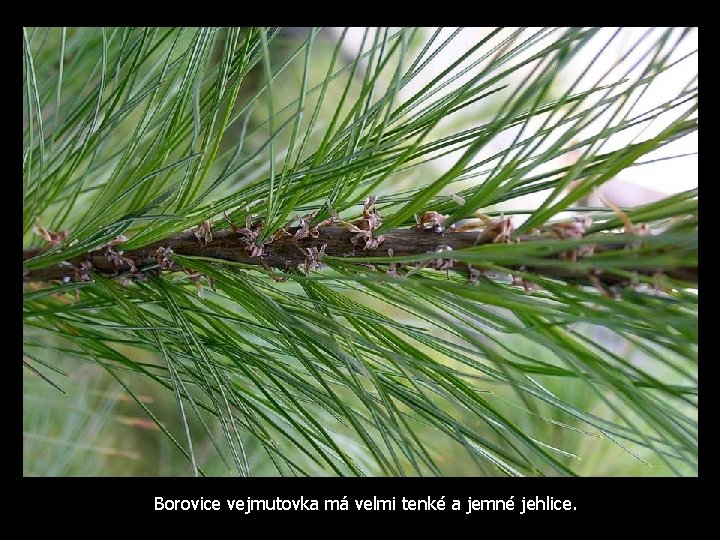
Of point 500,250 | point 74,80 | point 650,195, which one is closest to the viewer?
Result: point 500,250

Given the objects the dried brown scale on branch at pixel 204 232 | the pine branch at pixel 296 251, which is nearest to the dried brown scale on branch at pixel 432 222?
the pine branch at pixel 296 251

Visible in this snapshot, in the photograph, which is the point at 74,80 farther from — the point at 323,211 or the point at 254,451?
the point at 254,451

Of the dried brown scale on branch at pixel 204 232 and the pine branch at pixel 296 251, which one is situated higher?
the dried brown scale on branch at pixel 204 232

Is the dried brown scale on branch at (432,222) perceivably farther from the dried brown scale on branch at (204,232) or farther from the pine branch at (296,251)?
the dried brown scale on branch at (204,232)

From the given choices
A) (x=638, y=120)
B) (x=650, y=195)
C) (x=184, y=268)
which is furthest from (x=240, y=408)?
(x=650, y=195)

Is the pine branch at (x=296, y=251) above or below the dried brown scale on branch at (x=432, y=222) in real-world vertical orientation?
below

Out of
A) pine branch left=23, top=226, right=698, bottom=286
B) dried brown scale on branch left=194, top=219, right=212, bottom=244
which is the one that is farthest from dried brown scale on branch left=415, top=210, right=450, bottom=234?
dried brown scale on branch left=194, top=219, right=212, bottom=244

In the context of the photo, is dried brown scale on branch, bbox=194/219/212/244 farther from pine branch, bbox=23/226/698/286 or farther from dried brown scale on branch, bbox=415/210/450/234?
dried brown scale on branch, bbox=415/210/450/234

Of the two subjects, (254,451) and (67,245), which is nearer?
(67,245)
